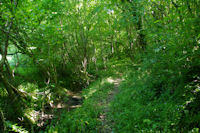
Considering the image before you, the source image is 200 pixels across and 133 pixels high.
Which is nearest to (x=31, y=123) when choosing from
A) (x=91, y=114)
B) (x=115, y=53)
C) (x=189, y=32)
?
(x=91, y=114)

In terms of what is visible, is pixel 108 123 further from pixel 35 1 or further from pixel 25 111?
pixel 35 1

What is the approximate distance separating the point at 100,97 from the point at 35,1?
20.6ft

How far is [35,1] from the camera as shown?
281 inches

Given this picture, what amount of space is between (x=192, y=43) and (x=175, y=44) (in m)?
0.41

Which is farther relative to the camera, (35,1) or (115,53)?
(115,53)

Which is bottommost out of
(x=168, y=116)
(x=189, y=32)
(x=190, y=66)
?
(x=168, y=116)

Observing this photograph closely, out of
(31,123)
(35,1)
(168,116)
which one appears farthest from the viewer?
(35,1)

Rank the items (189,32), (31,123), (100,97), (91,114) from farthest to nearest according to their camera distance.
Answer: (100,97) < (91,114) < (31,123) < (189,32)

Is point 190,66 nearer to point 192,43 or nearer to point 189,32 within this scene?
point 192,43

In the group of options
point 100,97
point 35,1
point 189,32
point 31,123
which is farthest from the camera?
point 100,97

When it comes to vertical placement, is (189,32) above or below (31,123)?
above

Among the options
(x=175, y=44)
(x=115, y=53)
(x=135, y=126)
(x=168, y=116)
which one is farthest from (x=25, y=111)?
(x=115, y=53)

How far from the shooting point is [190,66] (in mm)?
3900

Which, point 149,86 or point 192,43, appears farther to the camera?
point 149,86
